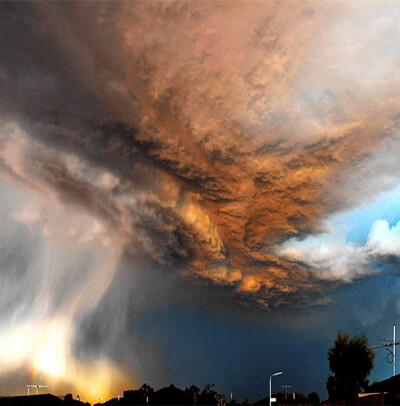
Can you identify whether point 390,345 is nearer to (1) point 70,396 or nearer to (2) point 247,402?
(1) point 70,396

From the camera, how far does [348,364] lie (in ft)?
260

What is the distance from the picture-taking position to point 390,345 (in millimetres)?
77688

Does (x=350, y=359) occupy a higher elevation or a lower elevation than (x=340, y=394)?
higher

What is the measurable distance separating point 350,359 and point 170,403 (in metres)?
32.0

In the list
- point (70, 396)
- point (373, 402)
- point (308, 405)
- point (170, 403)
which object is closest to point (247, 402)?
point (70, 396)

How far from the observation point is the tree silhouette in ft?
252

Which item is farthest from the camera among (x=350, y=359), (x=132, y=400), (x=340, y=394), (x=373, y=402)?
(x=132, y=400)

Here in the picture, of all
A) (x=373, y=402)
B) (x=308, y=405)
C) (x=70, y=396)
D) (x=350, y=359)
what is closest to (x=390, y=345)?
(x=350, y=359)

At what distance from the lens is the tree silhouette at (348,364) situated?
76688 millimetres

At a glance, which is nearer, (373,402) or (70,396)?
(373,402)

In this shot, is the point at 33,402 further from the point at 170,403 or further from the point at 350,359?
the point at 350,359

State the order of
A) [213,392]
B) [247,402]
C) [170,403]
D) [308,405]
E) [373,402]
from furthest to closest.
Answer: [247,402], [213,392], [170,403], [308,405], [373,402]

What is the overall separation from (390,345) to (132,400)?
50425 mm

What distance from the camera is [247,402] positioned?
15425 centimetres
